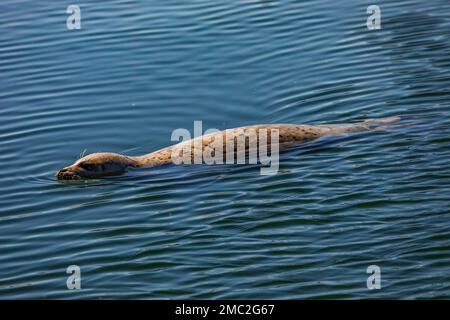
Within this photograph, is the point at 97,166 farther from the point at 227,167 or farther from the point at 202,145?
the point at 227,167

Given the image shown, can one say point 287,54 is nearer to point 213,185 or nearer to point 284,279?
point 213,185

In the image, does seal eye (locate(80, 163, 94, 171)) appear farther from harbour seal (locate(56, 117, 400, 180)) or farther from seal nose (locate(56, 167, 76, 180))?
seal nose (locate(56, 167, 76, 180))

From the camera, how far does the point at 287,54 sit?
585 inches

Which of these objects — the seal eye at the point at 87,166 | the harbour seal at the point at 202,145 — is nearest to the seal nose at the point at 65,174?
the harbour seal at the point at 202,145

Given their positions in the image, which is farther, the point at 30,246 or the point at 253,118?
the point at 253,118

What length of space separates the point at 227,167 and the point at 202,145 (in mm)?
518

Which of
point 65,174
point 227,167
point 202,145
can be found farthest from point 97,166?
point 227,167

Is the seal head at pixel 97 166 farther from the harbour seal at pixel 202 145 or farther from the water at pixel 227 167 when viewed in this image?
the water at pixel 227 167

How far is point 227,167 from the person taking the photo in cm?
1107

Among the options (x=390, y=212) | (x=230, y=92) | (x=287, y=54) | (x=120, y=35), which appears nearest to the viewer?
(x=390, y=212)

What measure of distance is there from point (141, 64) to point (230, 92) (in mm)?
2008

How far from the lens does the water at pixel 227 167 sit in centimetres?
857

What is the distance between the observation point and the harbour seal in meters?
11.2

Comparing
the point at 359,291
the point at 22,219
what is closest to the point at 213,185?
the point at 22,219
